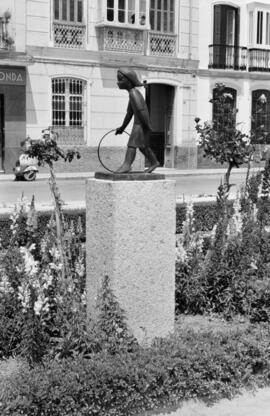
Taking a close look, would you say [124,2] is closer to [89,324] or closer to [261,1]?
[261,1]

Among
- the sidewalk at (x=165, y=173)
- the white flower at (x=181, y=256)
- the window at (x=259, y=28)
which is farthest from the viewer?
the window at (x=259, y=28)

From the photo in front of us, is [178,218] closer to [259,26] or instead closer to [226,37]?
[226,37]

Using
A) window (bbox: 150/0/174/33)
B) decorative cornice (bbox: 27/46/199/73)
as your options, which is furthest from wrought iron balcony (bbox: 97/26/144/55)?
window (bbox: 150/0/174/33)

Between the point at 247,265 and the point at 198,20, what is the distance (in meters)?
22.5

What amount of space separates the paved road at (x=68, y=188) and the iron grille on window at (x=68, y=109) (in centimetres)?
255

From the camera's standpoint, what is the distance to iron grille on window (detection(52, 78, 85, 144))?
80.3 feet

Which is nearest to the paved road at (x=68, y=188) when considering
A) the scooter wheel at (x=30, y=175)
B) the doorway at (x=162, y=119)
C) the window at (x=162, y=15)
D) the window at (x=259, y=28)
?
the scooter wheel at (x=30, y=175)

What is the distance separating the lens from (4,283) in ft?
18.0

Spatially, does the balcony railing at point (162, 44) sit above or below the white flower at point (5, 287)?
above

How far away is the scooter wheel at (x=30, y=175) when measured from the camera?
21.3 metres

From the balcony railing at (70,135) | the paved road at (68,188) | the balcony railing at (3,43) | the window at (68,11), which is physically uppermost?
the window at (68,11)

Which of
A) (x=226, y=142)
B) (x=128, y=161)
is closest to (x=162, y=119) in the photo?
(x=226, y=142)

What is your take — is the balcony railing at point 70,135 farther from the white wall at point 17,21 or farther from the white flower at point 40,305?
the white flower at point 40,305

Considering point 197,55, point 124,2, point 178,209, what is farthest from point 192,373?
point 197,55
